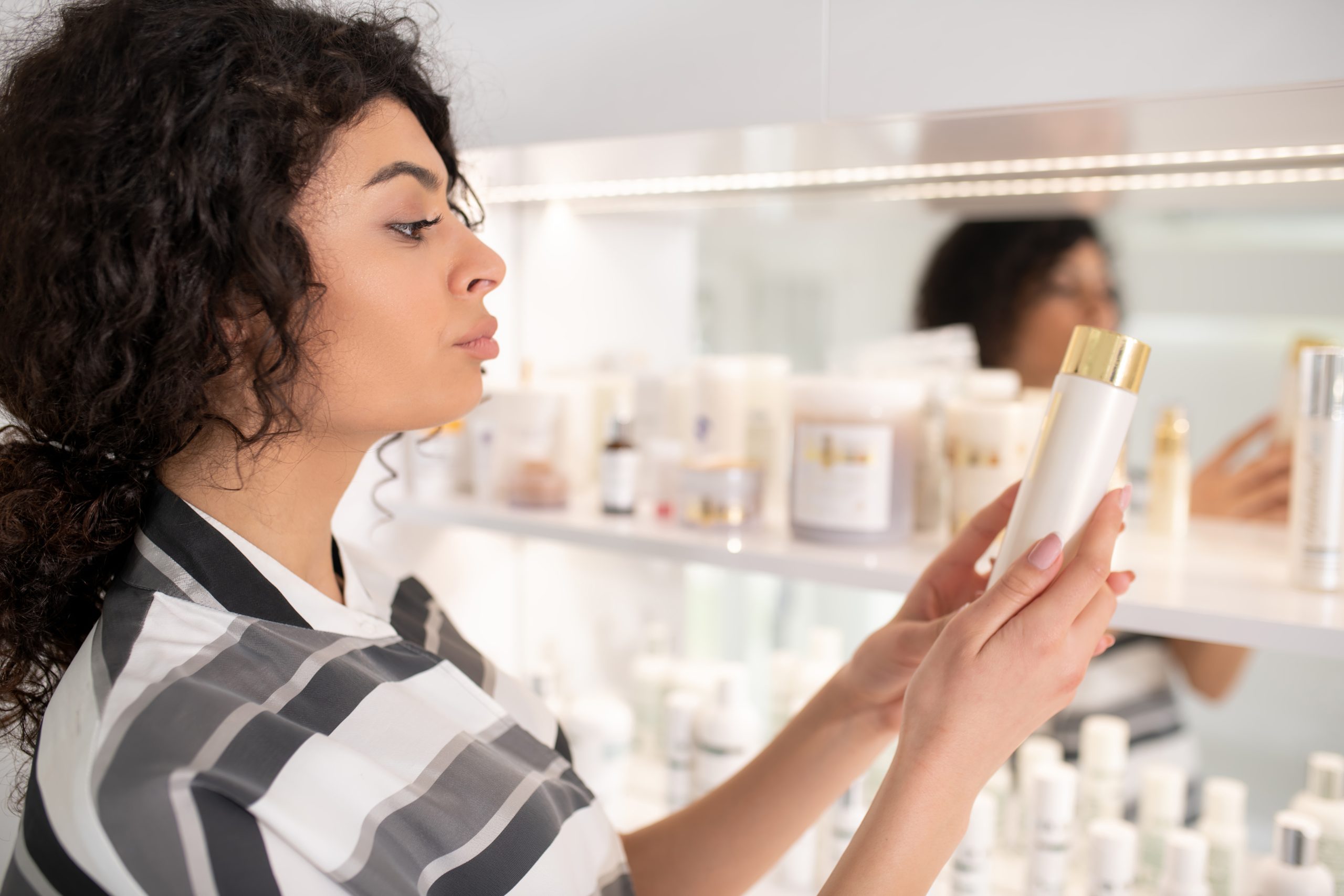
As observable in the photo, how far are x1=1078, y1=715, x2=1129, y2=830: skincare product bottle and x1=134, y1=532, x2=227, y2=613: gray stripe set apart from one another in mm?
793

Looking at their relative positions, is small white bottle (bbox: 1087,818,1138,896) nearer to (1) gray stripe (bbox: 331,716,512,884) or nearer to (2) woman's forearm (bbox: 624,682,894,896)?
(2) woman's forearm (bbox: 624,682,894,896)

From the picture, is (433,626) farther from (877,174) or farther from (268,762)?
(877,174)

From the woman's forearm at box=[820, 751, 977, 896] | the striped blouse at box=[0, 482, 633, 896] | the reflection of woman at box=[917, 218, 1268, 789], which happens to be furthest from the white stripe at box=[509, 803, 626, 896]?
the reflection of woman at box=[917, 218, 1268, 789]

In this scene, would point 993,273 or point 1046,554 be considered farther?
point 993,273

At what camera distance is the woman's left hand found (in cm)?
69

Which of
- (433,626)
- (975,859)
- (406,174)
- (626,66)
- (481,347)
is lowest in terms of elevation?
(975,859)

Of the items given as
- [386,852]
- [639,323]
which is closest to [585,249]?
[639,323]

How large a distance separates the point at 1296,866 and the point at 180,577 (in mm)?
802

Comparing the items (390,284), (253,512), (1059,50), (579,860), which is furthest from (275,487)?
(1059,50)

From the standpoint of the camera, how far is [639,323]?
1.28 metres

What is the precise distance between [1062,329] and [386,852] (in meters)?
0.85

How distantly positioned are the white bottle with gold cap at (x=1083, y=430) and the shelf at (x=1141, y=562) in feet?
0.56

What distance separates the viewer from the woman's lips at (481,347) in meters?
0.63

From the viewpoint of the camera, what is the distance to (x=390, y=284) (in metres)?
0.59
